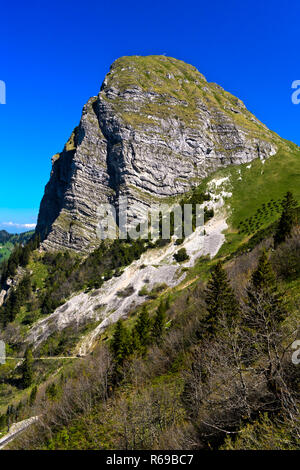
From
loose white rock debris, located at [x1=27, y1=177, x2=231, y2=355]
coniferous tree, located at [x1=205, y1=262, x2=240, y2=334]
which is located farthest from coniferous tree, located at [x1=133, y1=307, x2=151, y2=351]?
loose white rock debris, located at [x1=27, y1=177, x2=231, y2=355]

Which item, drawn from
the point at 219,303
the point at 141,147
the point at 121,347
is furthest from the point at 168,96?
the point at 121,347

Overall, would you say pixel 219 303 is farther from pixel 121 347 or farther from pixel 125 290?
pixel 125 290

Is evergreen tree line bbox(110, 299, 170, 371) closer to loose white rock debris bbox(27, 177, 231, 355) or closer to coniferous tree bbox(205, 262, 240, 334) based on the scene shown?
coniferous tree bbox(205, 262, 240, 334)

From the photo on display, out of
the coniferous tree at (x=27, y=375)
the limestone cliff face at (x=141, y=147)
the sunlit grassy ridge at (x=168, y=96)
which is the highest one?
the sunlit grassy ridge at (x=168, y=96)

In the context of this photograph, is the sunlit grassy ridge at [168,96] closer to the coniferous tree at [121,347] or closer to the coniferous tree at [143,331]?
Result: the coniferous tree at [143,331]

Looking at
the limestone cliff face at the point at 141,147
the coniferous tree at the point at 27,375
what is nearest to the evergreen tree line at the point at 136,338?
the coniferous tree at the point at 27,375

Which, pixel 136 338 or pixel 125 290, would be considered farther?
pixel 125 290

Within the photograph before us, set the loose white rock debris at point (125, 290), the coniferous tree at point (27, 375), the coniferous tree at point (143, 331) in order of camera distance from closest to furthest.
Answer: the coniferous tree at point (143, 331) < the coniferous tree at point (27, 375) < the loose white rock debris at point (125, 290)

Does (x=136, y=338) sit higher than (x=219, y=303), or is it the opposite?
(x=219, y=303)
